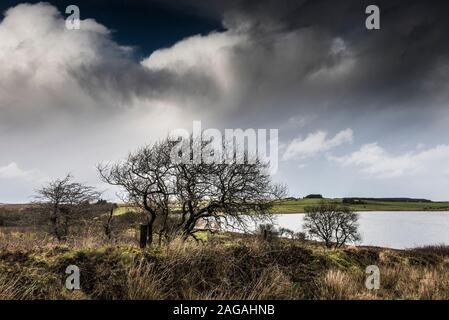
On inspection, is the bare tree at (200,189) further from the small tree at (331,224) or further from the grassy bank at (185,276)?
the small tree at (331,224)

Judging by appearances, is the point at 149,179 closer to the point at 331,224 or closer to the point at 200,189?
the point at 200,189

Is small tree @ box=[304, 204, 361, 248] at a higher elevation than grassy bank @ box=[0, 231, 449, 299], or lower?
lower

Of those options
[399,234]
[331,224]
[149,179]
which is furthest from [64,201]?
[399,234]

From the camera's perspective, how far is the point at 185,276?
22.5 ft

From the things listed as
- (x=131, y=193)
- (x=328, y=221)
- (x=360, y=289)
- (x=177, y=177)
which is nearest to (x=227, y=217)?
(x=177, y=177)

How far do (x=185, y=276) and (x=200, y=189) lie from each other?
13.2 meters

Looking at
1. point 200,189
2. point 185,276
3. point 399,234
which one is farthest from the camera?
point 399,234

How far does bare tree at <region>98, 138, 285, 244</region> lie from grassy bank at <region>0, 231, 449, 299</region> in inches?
440

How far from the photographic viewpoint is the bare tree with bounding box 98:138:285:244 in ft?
65.3

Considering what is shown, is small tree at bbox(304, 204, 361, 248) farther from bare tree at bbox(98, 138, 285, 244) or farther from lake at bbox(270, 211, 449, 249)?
bare tree at bbox(98, 138, 285, 244)

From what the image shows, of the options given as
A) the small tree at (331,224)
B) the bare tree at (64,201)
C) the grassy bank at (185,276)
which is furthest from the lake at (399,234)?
the grassy bank at (185,276)

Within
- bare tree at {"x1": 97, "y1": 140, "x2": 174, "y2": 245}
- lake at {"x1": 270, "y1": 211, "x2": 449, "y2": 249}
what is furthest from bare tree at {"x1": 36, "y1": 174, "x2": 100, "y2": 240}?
lake at {"x1": 270, "y1": 211, "x2": 449, "y2": 249}

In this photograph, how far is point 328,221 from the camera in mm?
58562

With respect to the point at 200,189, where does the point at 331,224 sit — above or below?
below
